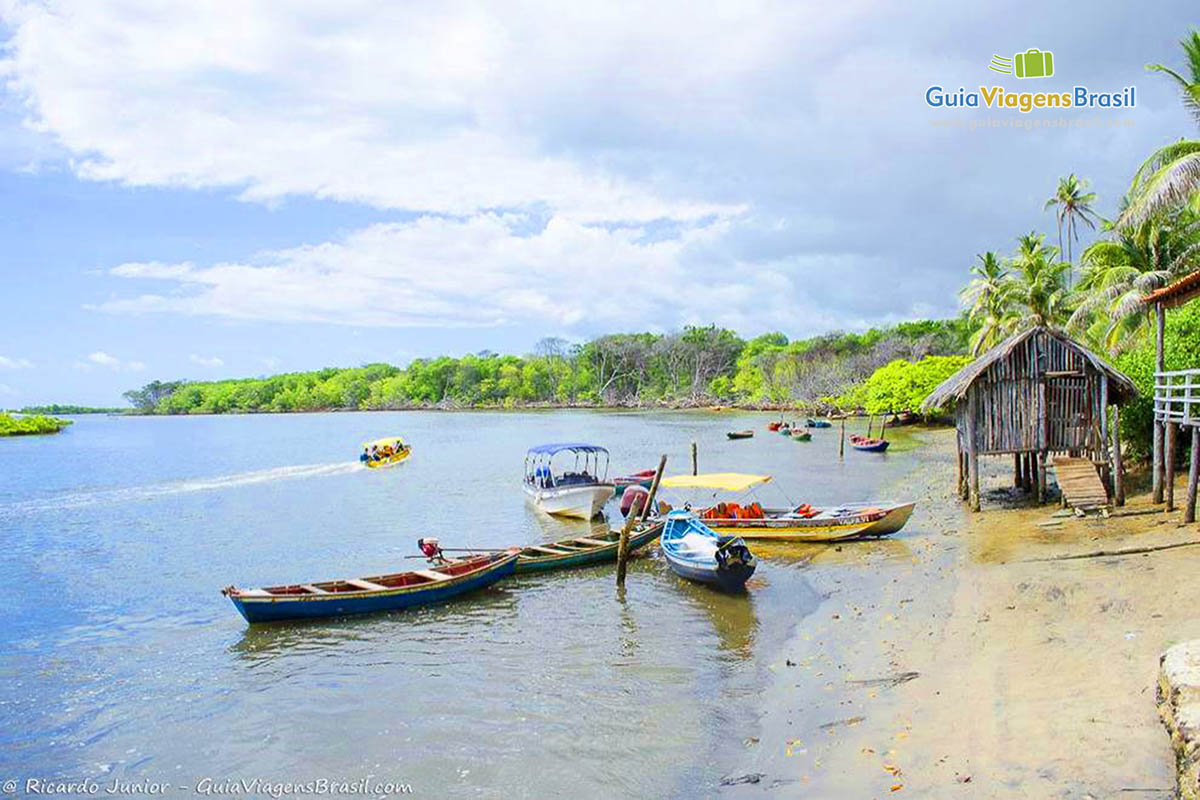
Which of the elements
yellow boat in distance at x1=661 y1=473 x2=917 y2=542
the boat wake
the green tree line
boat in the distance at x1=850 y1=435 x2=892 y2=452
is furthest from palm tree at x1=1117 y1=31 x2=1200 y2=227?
the green tree line

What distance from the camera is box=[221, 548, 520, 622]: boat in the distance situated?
1717 cm

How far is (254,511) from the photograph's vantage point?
35.4 m

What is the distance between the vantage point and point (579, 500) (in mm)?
29828

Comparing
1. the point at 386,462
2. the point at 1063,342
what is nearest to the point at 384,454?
the point at 386,462

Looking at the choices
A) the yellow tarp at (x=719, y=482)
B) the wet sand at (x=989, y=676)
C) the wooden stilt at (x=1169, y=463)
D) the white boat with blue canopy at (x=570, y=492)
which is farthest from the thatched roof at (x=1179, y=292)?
the white boat with blue canopy at (x=570, y=492)

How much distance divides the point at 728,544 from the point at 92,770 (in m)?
12.4

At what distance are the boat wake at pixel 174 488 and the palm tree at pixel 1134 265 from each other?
41.8 metres

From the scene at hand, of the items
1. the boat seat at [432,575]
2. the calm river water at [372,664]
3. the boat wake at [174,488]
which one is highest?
the boat seat at [432,575]

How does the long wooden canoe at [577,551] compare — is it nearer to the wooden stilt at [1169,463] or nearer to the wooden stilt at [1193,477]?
the wooden stilt at [1169,463]

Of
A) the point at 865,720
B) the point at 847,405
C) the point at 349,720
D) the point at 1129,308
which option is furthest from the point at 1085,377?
the point at 847,405

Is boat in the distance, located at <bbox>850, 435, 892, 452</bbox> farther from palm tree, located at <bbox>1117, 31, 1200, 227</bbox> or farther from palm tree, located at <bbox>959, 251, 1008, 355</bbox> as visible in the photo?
palm tree, located at <bbox>1117, 31, 1200, 227</bbox>

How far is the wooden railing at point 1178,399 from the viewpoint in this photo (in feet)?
52.3

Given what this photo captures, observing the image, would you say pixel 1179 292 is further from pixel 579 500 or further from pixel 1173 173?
pixel 579 500

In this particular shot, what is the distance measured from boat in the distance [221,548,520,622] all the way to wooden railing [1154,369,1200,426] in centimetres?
1545
